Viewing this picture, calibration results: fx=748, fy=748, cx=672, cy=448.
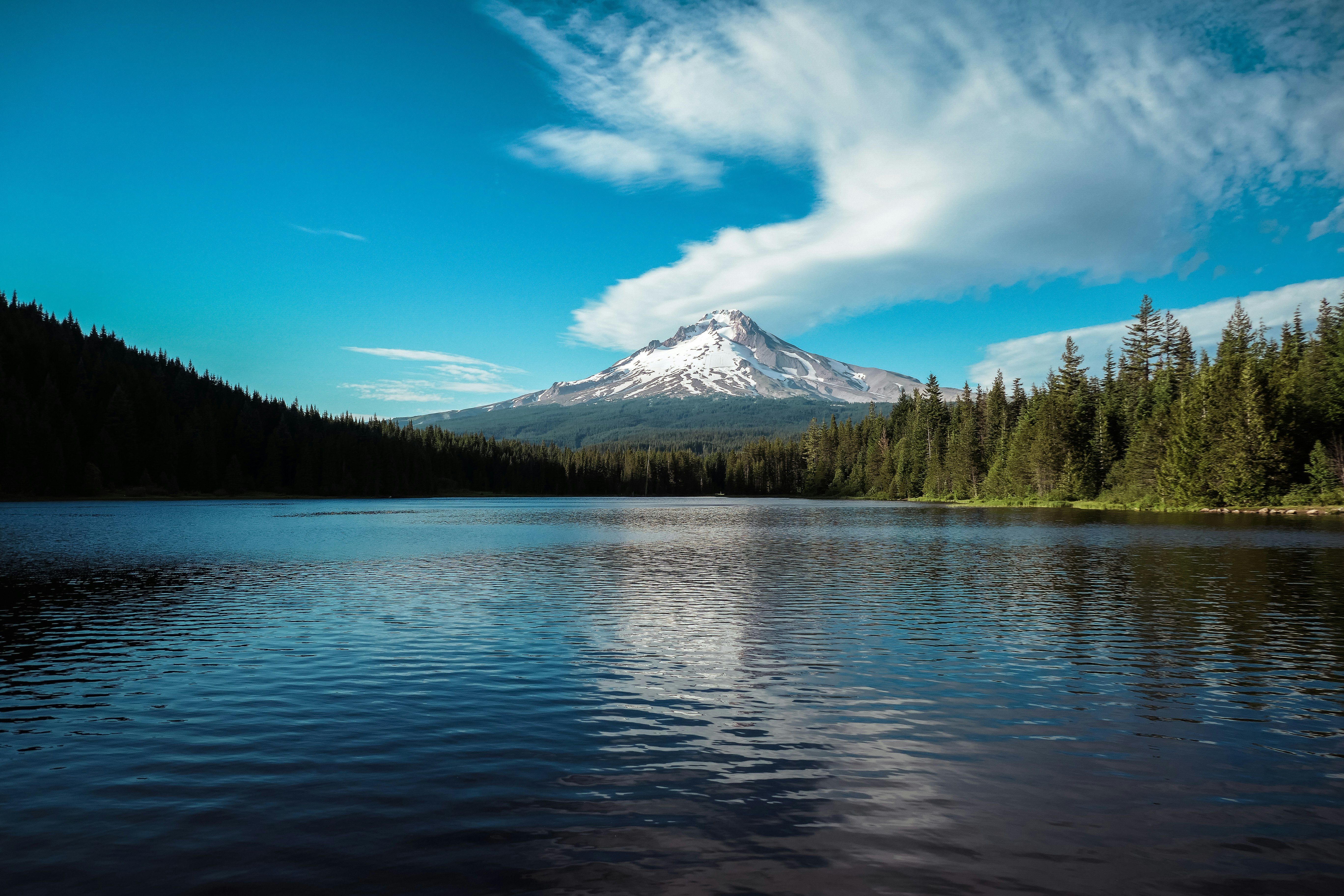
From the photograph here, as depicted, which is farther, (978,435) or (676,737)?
(978,435)

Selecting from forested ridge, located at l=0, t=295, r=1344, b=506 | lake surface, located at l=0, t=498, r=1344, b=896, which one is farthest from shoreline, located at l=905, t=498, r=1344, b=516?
lake surface, located at l=0, t=498, r=1344, b=896

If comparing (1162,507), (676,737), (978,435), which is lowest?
(676,737)

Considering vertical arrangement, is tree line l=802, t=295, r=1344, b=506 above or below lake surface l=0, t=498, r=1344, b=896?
above

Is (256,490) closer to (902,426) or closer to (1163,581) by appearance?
(902,426)

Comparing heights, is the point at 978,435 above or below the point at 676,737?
above

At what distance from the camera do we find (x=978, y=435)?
495ft

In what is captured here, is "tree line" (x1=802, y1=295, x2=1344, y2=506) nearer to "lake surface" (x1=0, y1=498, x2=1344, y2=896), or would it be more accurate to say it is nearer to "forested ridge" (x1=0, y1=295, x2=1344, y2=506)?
"forested ridge" (x1=0, y1=295, x2=1344, y2=506)

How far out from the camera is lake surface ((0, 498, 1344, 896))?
8.73 m

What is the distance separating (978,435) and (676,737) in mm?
151142

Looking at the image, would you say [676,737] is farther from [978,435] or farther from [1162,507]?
[978,435]

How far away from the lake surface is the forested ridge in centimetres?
7363

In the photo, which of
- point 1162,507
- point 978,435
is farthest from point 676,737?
point 978,435

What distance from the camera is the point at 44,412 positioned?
138500 millimetres

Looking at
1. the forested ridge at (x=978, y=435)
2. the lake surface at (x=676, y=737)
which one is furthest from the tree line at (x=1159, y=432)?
the lake surface at (x=676, y=737)
